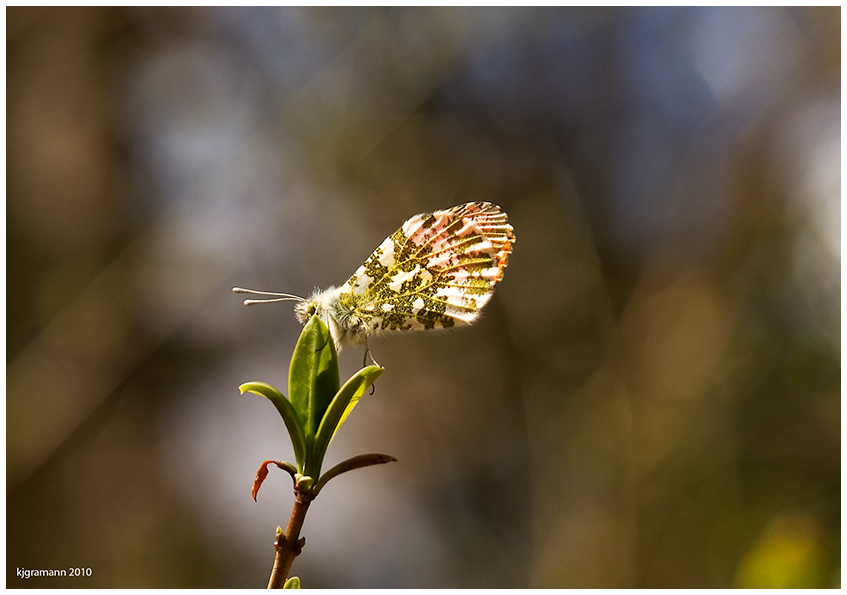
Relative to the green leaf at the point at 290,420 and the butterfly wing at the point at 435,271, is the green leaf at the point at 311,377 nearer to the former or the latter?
the green leaf at the point at 290,420

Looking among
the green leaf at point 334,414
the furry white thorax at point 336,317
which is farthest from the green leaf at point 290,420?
the furry white thorax at point 336,317

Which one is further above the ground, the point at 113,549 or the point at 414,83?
the point at 414,83

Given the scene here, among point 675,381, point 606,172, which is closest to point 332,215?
point 606,172

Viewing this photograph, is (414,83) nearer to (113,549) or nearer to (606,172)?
(606,172)

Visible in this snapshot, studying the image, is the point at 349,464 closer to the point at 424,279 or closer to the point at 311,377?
the point at 311,377

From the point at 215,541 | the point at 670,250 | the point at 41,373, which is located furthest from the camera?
the point at 670,250

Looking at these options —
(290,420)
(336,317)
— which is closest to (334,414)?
(290,420)
